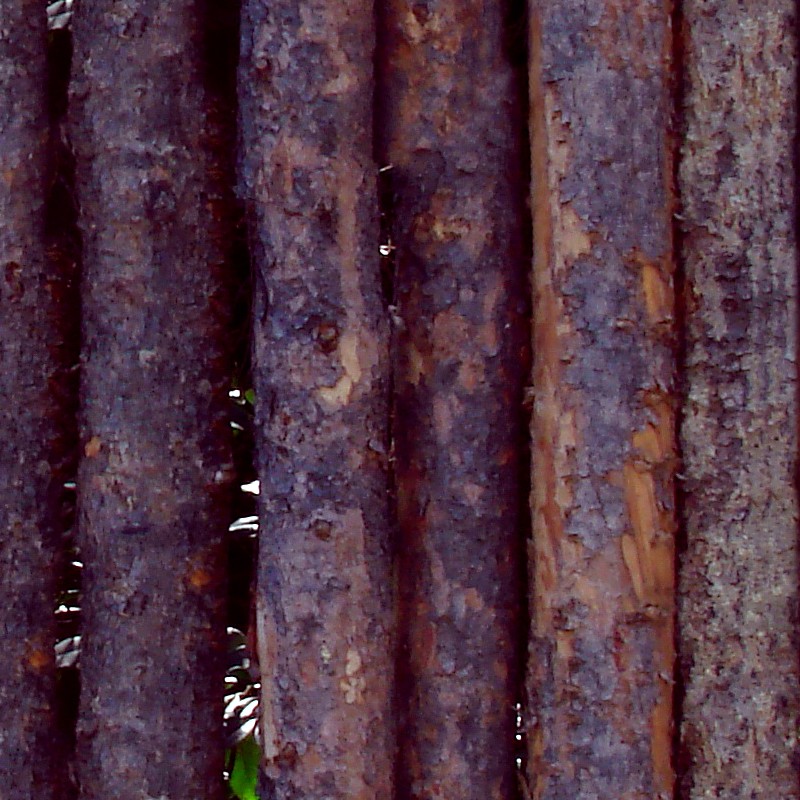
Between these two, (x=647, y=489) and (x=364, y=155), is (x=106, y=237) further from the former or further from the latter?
(x=647, y=489)

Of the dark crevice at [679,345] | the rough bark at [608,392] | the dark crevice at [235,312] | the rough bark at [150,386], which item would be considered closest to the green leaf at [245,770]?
the dark crevice at [235,312]

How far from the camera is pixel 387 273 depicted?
1471mm

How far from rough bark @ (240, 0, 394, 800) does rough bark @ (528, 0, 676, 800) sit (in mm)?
230

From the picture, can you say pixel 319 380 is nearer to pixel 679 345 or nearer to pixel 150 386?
pixel 150 386

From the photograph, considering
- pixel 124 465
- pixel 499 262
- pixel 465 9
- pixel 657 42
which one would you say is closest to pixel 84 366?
pixel 124 465

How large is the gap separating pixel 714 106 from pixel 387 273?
47 centimetres

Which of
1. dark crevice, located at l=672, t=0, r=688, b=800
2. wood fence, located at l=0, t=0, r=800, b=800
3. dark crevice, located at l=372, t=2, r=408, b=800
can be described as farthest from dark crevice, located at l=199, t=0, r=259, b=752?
dark crevice, located at l=672, t=0, r=688, b=800

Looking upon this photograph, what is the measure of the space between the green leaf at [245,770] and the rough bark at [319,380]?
0.96ft

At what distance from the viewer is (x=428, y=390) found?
4.60 feet

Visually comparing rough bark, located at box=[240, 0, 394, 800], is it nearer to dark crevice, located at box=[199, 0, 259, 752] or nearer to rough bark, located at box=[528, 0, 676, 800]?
dark crevice, located at box=[199, 0, 259, 752]

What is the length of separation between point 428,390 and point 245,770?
2.26 ft

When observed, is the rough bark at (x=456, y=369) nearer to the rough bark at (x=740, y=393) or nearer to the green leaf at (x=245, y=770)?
the rough bark at (x=740, y=393)

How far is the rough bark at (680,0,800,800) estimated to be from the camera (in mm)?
1365

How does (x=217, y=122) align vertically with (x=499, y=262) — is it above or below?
above
